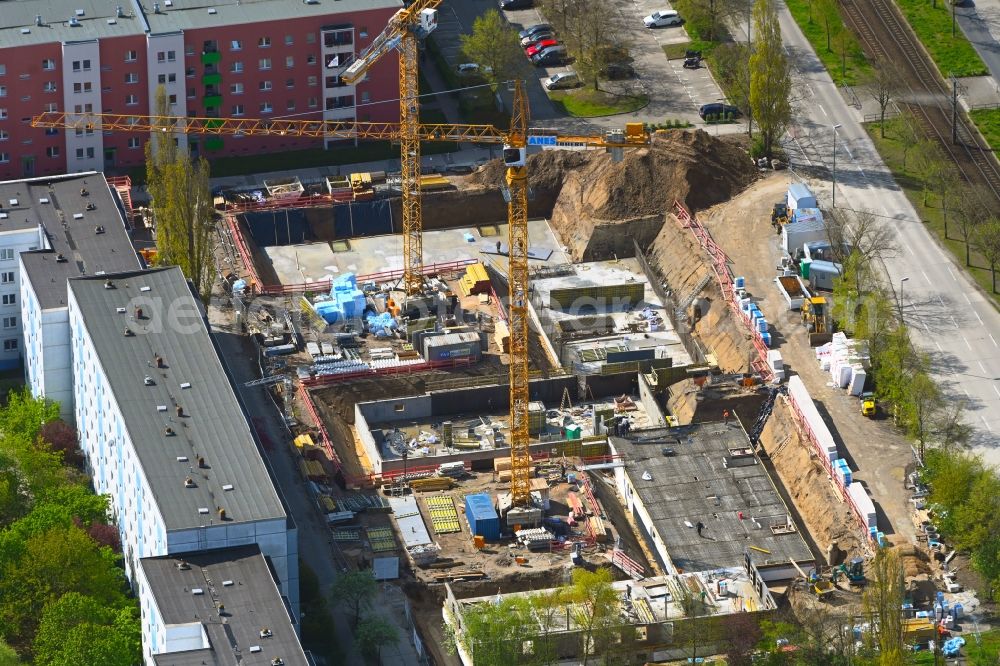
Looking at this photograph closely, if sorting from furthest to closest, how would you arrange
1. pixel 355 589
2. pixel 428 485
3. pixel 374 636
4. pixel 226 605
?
1. pixel 428 485
2. pixel 355 589
3. pixel 374 636
4. pixel 226 605

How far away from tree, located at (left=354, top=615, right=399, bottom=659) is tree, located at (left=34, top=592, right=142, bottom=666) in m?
14.7

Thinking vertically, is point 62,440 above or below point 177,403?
below

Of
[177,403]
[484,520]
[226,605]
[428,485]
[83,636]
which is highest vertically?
[177,403]

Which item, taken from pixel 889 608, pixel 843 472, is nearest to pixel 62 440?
pixel 843 472

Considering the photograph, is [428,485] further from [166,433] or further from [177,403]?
[166,433]

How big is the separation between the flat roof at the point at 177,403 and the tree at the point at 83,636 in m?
8.14

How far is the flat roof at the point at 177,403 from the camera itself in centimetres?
17612

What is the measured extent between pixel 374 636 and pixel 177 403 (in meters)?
22.4

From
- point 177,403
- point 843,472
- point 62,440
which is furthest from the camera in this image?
point 62,440

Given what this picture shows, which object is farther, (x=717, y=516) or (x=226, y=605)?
(x=717, y=516)

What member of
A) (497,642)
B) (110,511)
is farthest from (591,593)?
(110,511)

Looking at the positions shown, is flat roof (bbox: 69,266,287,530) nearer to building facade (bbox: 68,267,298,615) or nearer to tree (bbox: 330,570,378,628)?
building facade (bbox: 68,267,298,615)

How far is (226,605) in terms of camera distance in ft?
553

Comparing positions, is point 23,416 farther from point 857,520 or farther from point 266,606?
point 857,520
